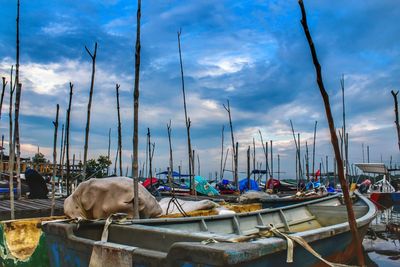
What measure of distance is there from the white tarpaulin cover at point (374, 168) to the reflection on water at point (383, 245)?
794cm

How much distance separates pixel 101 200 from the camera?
446 centimetres

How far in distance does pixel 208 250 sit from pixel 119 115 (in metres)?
12.0

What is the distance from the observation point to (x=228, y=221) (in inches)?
218

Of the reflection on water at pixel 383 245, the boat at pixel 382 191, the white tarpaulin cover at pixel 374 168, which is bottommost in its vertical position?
the reflection on water at pixel 383 245

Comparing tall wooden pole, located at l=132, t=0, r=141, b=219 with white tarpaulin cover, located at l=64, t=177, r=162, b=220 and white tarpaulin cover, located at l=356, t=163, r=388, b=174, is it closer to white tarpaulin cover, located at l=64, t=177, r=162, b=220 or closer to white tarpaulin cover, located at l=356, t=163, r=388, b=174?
white tarpaulin cover, located at l=64, t=177, r=162, b=220

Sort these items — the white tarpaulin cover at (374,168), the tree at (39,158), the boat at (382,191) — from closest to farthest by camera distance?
the boat at (382,191) < the white tarpaulin cover at (374,168) < the tree at (39,158)

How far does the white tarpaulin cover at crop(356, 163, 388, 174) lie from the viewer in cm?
1909

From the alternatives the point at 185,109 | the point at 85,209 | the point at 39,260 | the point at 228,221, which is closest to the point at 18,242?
the point at 39,260

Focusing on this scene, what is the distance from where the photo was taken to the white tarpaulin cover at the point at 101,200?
445cm

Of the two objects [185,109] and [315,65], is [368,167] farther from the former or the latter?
[315,65]

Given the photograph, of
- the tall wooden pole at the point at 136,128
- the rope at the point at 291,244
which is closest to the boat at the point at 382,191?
the tall wooden pole at the point at 136,128

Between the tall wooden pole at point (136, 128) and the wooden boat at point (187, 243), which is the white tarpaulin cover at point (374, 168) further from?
the tall wooden pole at point (136, 128)

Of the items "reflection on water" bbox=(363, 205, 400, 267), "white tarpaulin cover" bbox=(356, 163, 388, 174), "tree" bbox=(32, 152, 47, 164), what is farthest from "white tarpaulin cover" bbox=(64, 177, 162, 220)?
"tree" bbox=(32, 152, 47, 164)

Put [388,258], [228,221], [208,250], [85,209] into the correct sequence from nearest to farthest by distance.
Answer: [208,250] → [85,209] → [228,221] → [388,258]
